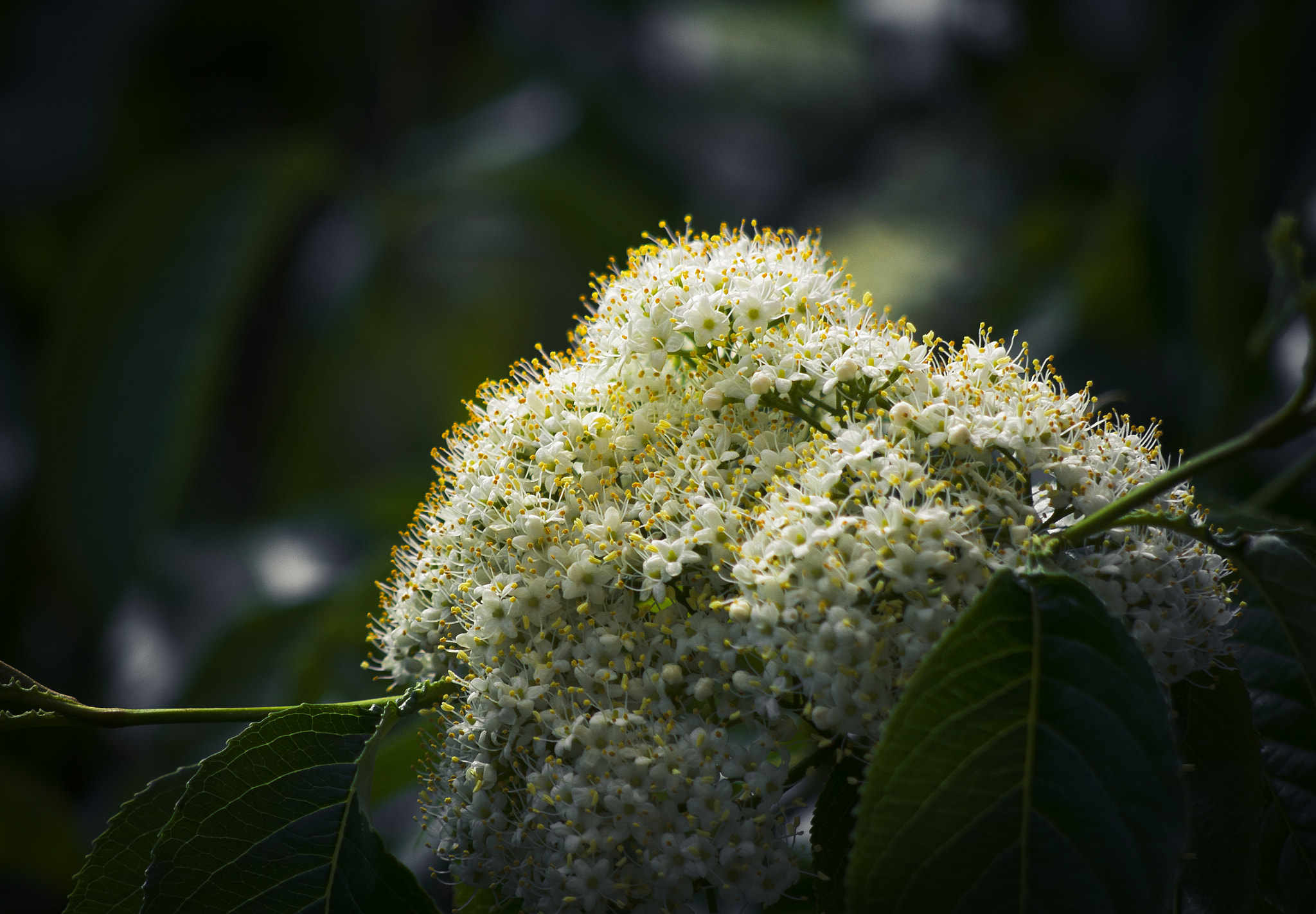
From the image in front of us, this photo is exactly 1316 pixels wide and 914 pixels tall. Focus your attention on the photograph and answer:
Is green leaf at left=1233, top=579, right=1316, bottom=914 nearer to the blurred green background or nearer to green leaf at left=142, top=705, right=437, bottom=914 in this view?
the blurred green background

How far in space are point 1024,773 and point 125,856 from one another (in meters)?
1.01

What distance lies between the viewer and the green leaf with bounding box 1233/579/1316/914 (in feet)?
3.38

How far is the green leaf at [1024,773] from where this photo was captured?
0.81 metres

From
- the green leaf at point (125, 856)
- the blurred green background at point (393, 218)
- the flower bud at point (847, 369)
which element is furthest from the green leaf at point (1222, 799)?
the green leaf at point (125, 856)

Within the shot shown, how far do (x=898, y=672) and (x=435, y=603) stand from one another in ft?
1.89

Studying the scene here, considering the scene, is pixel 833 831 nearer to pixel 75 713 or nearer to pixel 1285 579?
pixel 1285 579

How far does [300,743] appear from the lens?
1.04 meters

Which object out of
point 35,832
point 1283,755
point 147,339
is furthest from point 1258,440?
point 147,339

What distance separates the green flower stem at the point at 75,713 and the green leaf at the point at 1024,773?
1.88 ft

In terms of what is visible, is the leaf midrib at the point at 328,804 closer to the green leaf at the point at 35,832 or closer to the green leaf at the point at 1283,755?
the green leaf at the point at 1283,755

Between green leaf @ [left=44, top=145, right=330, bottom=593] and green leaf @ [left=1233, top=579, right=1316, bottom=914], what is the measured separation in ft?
9.48

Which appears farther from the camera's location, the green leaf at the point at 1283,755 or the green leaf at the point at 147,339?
the green leaf at the point at 147,339

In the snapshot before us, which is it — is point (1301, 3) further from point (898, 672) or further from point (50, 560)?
point (50, 560)

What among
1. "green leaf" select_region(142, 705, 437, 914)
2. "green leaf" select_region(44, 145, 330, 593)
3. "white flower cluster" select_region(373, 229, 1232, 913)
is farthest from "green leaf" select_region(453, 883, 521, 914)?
"green leaf" select_region(44, 145, 330, 593)
